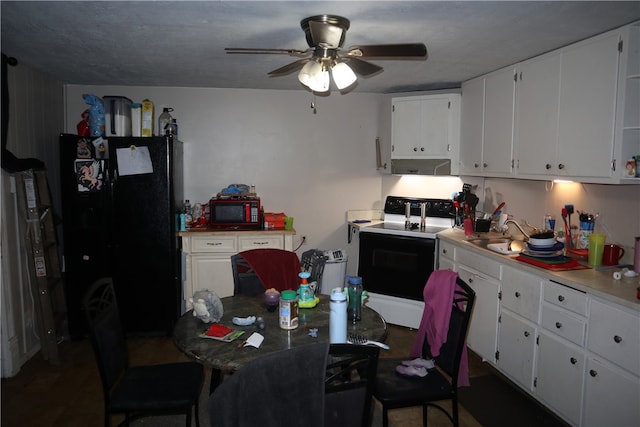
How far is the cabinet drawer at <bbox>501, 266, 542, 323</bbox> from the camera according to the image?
2691 mm

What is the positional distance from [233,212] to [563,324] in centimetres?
273

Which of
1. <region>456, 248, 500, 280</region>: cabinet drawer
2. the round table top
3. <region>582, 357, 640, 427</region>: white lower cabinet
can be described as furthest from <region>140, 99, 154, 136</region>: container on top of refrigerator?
<region>582, 357, 640, 427</region>: white lower cabinet

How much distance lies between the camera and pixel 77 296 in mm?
3730

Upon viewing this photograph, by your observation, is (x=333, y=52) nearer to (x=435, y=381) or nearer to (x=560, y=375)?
(x=435, y=381)

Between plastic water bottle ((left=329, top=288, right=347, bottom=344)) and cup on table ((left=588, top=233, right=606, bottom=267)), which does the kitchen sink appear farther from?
plastic water bottle ((left=329, top=288, right=347, bottom=344))

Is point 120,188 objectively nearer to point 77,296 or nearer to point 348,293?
point 77,296

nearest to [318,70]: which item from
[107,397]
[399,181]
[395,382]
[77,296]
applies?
[395,382]

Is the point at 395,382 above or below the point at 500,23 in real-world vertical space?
below

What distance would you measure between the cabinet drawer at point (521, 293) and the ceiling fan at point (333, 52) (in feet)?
5.07

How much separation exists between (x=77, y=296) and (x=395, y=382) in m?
2.89

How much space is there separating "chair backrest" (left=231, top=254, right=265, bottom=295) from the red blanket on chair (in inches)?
1.3

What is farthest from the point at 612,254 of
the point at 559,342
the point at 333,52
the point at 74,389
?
the point at 74,389

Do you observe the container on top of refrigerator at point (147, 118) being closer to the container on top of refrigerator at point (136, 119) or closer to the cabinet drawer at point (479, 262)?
the container on top of refrigerator at point (136, 119)

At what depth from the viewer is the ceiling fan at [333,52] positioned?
2057 mm
